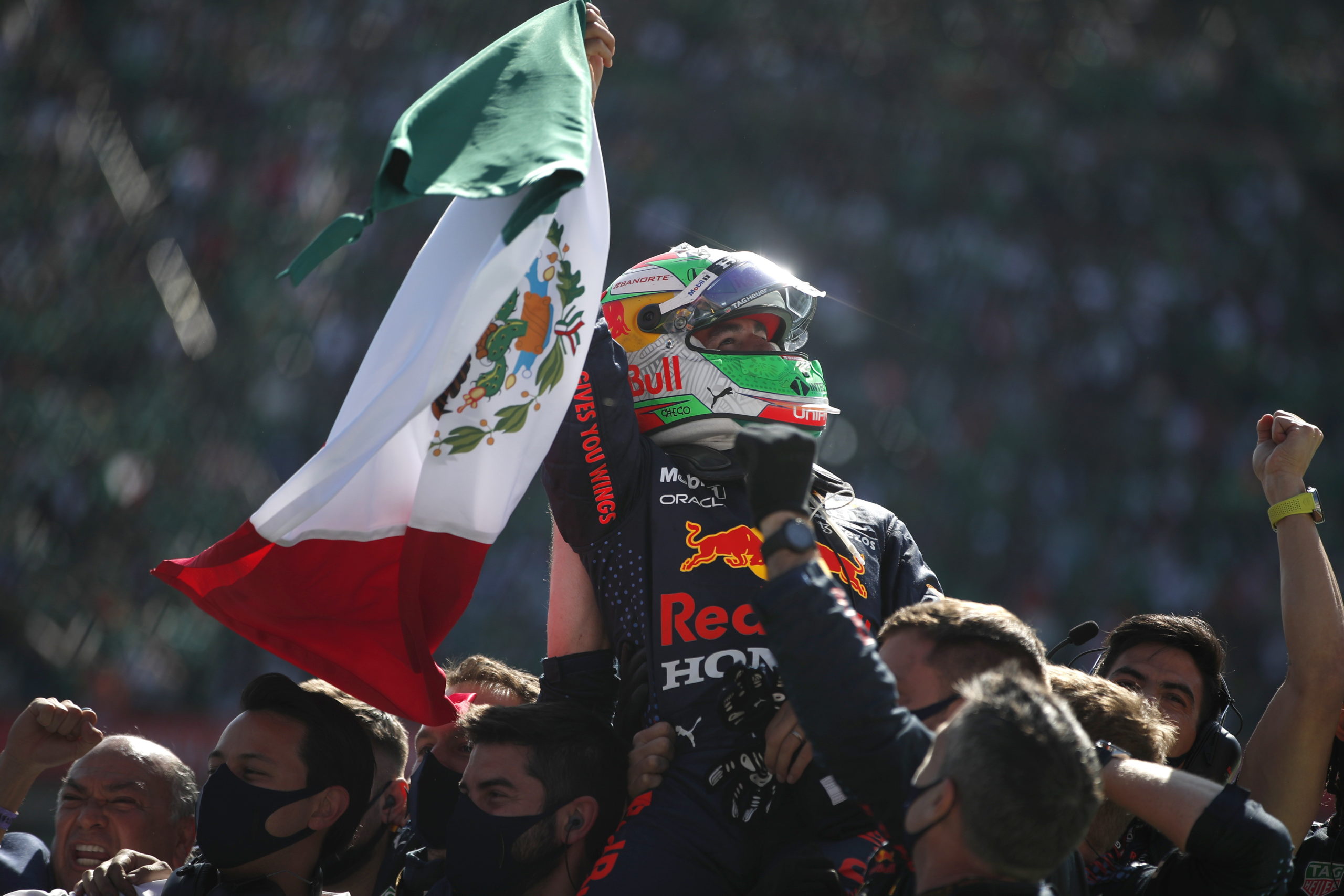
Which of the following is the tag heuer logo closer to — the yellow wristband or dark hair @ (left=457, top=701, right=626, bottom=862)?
the yellow wristband

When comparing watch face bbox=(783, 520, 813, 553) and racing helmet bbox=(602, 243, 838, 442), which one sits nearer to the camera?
watch face bbox=(783, 520, 813, 553)

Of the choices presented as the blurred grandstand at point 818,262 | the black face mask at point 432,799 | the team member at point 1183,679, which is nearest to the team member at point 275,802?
the black face mask at point 432,799

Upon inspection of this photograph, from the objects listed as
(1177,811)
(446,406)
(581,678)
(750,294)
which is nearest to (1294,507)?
(1177,811)

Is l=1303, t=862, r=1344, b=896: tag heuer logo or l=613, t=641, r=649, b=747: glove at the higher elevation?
l=613, t=641, r=649, b=747: glove

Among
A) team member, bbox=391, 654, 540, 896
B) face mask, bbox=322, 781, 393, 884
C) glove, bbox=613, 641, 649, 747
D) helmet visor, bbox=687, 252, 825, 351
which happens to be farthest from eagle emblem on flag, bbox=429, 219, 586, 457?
face mask, bbox=322, 781, 393, 884

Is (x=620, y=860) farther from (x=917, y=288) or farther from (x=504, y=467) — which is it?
(x=917, y=288)

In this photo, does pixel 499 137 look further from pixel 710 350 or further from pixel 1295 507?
pixel 1295 507

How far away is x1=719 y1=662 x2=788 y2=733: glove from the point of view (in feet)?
9.16

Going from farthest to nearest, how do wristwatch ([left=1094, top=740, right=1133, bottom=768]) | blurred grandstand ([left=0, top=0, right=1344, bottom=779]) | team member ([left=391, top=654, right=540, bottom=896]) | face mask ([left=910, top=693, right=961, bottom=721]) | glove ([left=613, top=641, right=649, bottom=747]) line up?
blurred grandstand ([left=0, top=0, right=1344, bottom=779]), team member ([left=391, top=654, right=540, bottom=896]), glove ([left=613, top=641, right=649, bottom=747]), wristwatch ([left=1094, top=740, right=1133, bottom=768]), face mask ([left=910, top=693, right=961, bottom=721])

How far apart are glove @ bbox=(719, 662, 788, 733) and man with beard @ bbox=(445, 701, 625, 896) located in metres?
0.38

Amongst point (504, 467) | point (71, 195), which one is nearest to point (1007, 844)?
point (504, 467)

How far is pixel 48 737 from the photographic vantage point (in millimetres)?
3615

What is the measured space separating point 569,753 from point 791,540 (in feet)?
3.92

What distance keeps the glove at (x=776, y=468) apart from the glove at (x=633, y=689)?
95 centimetres
